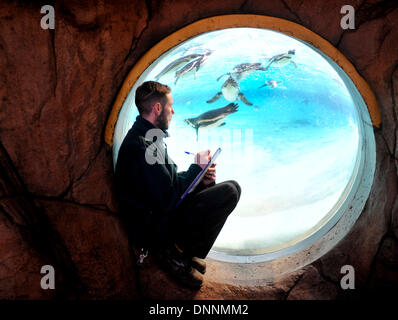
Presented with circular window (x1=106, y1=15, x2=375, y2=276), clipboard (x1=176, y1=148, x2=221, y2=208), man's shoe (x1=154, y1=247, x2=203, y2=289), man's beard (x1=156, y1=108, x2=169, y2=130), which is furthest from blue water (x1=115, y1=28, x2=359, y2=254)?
man's beard (x1=156, y1=108, x2=169, y2=130)

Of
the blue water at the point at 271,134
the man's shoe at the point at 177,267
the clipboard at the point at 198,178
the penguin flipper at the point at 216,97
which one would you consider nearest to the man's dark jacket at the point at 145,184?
the clipboard at the point at 198,178

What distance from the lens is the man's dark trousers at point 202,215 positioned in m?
2.52

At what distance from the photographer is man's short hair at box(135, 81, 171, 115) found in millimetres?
2559

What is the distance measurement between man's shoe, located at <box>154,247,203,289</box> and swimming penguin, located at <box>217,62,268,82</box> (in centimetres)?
428

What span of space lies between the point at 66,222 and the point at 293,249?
1.73 metres

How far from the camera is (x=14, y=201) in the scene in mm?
2213

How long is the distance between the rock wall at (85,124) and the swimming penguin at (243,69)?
159 inches

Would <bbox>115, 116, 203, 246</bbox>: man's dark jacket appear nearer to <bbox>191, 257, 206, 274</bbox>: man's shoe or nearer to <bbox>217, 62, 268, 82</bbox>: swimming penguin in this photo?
<bbox>191, 257, 206, 274</bbox>: man's shoe

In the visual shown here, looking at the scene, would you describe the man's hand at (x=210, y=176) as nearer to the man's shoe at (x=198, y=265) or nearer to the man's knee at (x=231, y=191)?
the man's knee at (x=231, y=191)

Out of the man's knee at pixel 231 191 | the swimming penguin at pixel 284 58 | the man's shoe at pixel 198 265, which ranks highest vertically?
the swimming penguin at pixel 284 58

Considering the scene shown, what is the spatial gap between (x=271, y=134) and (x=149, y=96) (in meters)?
6.54

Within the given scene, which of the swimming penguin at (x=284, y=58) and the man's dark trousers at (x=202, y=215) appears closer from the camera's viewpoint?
the man's dark trousers at (x=202, y=215)
